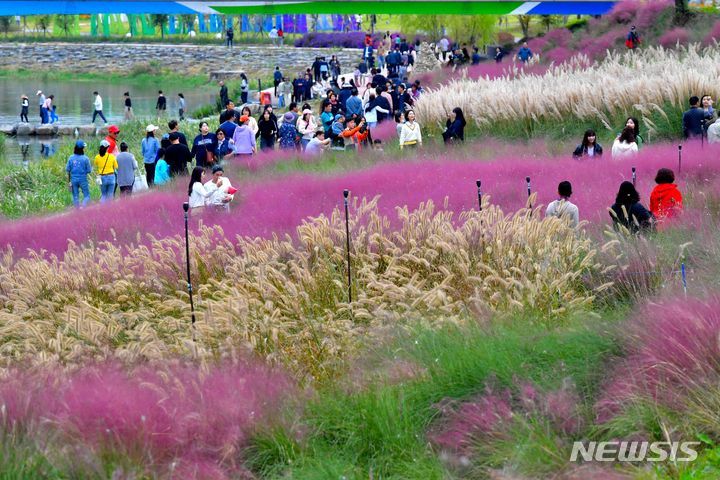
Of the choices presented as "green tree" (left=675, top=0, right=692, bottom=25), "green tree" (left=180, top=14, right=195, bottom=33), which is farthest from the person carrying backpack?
"green tree" (left=180, top=14, right=195, bottom=33)

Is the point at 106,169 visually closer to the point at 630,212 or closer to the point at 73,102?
the point at 630,212

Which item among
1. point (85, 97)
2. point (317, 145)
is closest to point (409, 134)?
point (317, 145)

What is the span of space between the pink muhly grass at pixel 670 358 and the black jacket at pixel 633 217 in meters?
3.91

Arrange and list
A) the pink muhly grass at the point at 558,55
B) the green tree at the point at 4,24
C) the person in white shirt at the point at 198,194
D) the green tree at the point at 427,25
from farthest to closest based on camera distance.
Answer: the green tree at the point at 4,24
the green tree at the point at 427,25
the pink muhly grass at the point at 558,55
the person in white shirt at the point at 198,194

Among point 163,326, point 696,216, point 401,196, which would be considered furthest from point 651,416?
point 401,196

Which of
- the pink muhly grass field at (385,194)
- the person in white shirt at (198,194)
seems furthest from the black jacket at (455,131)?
the person in white shirt at (198,194)

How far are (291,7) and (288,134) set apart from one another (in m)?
23.6

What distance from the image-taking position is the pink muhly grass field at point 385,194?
15.5 m

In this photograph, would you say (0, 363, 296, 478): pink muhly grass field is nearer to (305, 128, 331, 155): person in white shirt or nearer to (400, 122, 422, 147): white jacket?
(400, 122, 422, 147): white jacket

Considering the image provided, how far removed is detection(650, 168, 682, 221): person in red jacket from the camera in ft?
42.6

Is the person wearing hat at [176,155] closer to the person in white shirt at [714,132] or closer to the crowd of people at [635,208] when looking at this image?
the person in white shirt at [714,132]

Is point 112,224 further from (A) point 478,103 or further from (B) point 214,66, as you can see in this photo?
(B) point 214,66

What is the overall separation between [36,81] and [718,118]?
76.6m

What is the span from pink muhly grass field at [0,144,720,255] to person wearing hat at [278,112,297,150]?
4844 millimetres
